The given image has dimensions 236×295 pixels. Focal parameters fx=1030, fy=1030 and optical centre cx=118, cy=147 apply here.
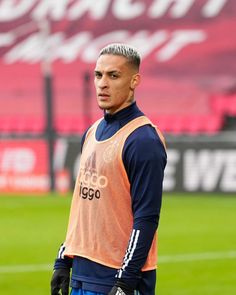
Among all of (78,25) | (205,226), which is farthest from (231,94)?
(205,226)

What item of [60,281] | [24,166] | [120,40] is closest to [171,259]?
[60,281]

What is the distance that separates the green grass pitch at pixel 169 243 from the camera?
10.9m

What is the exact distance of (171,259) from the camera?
42.8ft

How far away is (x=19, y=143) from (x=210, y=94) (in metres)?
6.15

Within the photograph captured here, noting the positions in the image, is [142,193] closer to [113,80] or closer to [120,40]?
[113,80]

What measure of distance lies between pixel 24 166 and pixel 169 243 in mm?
10449

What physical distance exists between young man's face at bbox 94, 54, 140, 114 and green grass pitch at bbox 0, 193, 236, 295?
5.56 m

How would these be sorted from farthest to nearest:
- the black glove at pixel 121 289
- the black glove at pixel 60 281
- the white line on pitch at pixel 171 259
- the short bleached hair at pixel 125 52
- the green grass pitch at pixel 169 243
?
the white line on pitch at pixel 171 259
the green grass pitch at pixel 169 243
the black glove at pixel 60 281
the short bleached hair at pixel 125 52
the black glove at pixel 121 289

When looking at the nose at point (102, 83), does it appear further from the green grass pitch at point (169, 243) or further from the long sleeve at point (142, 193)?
the green grass pitch at point (169, 243)

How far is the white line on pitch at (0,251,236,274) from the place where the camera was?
39.6 ft

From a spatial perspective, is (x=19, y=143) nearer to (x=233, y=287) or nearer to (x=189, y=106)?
(x=189, y=106)

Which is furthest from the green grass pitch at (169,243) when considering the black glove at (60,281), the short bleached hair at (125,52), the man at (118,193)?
the short bleached hair at (125,52)

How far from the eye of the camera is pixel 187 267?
1227 cm

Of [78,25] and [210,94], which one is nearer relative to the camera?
[210,94]
